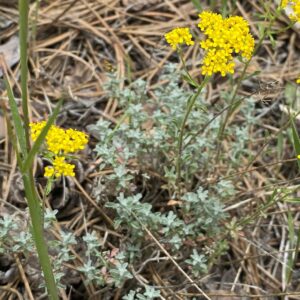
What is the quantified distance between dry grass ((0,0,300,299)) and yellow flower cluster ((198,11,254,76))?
27 centimetres

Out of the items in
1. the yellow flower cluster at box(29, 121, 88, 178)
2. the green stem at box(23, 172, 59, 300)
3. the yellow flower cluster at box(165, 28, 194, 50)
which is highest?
the yellow flower cluster at box(165, 28, 194, 50)

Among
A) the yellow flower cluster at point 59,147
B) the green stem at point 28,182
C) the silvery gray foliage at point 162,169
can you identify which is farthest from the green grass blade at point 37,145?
the silvery gray foliage at point 162,169

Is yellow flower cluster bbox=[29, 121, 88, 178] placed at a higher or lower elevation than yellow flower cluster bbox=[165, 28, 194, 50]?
lower

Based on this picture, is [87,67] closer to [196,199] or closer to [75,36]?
[75,36]

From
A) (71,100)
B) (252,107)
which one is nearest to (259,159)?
(252,107)

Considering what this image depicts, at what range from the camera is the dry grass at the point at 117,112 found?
Result: 2.42 m

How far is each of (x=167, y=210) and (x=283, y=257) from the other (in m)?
0.59

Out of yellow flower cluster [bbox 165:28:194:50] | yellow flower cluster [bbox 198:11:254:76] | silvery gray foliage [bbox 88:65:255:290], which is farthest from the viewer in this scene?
silvery gray foliage [bbox 88:65:255:290]

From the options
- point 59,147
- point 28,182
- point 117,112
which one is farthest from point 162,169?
point 28,182

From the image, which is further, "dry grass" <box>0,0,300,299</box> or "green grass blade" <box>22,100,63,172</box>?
"dry grass" <box>0,0,300,299</box>

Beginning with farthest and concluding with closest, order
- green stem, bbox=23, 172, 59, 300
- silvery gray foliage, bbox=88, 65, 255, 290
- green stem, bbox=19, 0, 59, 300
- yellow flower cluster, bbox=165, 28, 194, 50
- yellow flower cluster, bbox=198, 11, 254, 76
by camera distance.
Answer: silvery gray foliage, bbox=88, 65, 255, 290 < yellow flower cluster, bbox=165, 28, 194, 50 < yellow flower cluster, bbox=198, 11, 254, 76 < green stem, bbox=23, 172, 59, 300 < green stem, bbox=19, 0, 59, 300

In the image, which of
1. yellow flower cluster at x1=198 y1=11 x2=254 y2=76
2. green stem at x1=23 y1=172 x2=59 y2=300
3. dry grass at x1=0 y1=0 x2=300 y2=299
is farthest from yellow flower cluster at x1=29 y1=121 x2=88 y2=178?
dry grass at x1=0 y1=0 x2=300 y2=299

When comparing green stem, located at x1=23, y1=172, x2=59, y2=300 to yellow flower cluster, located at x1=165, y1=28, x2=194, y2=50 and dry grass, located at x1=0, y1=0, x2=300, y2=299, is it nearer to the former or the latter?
dry grass, located at x1=0, y1=0, x2=300, y2=299

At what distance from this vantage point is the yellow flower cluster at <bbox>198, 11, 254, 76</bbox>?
1.89m
